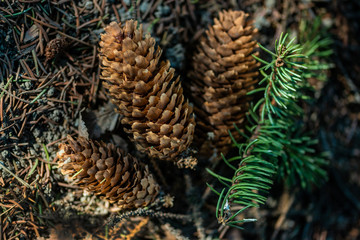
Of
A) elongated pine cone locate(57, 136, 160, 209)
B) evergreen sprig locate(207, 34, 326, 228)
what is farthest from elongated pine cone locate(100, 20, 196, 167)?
evergreen sprig locate(207, 34, 326, 228)

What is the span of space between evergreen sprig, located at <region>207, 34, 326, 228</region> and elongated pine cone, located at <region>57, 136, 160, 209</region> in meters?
0.25

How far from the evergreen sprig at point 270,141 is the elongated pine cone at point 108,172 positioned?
25 cm

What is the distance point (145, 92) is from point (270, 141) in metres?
0.50

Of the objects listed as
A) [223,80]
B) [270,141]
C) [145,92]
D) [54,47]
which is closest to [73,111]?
[54,47]

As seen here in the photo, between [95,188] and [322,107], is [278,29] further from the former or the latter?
[95,188]

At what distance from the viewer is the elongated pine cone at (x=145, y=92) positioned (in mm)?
868

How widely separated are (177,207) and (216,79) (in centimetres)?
55

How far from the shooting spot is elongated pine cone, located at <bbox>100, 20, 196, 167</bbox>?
87cm

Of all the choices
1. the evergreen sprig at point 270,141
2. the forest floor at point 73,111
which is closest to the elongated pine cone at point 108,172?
the forest floor at point 73,111

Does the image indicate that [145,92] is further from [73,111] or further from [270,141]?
[270,141]

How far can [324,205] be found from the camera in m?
1.58

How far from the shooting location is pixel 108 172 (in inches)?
35.6

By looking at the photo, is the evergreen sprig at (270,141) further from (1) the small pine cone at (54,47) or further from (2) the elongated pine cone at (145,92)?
(1) the small pine cone at (54,47)

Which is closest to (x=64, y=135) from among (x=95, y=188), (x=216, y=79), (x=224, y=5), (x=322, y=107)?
(x=95, y=188)
